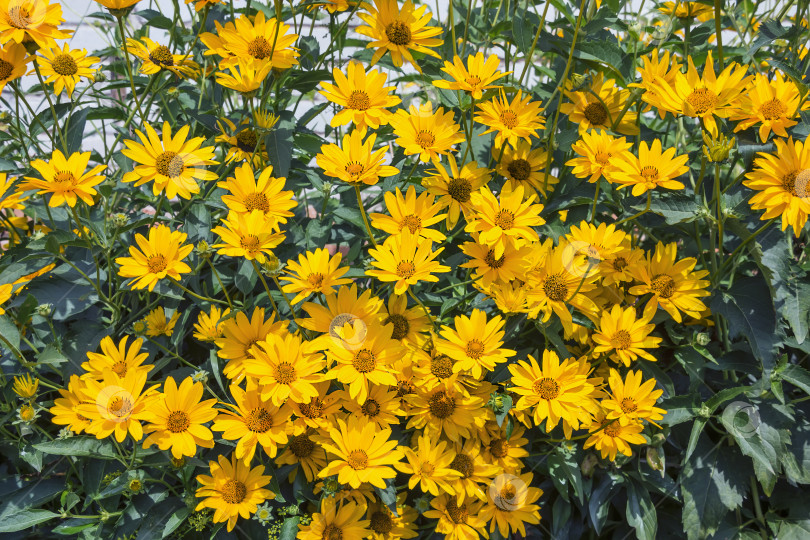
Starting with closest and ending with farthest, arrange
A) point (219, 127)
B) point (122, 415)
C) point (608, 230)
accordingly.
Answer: point (122, 415) → point (608, 230) → point (219, 127)

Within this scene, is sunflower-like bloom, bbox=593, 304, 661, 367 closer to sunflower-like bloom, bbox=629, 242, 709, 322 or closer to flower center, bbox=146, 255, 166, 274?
sunflower-like bloom, bbox=629, 242, 709, 322

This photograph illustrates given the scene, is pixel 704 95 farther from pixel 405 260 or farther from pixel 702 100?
pixel 405 260

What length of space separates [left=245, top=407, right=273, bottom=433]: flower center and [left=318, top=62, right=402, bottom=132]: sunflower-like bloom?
1.53 ft

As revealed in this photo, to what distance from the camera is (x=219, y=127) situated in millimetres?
1145

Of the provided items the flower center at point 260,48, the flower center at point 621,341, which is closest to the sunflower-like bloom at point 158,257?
the flower center at point 260,48

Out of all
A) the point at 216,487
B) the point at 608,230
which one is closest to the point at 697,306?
the point at 608,230

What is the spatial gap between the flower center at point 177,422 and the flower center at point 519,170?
681 millimetres

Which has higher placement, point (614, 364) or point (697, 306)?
point (697, 306)

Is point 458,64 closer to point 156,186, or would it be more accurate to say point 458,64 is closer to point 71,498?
point 156,186

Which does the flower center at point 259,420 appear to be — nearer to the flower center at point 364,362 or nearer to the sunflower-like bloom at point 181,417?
the sunflower-like bloom at point 181,417

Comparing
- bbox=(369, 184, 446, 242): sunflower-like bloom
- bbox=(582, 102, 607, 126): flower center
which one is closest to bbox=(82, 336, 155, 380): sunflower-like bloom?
bbox=(369, 184, 446, 242): sunflower-like bloom

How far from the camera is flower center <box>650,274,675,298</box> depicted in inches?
41.2

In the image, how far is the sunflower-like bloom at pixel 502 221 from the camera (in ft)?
3.02

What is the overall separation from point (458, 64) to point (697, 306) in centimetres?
55
